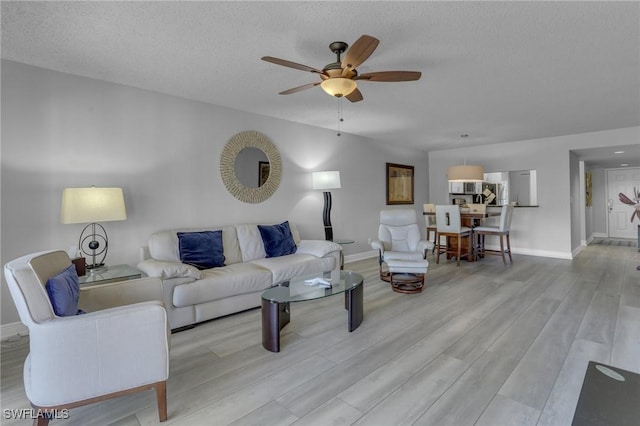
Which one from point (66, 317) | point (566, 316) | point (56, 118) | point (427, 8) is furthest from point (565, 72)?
point (56, 118)

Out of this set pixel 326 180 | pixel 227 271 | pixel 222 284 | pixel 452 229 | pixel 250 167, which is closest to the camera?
pixel 222 284

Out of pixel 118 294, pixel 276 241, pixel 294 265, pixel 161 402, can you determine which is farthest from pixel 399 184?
pixel 161 402

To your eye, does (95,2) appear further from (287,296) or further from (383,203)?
(383,203)

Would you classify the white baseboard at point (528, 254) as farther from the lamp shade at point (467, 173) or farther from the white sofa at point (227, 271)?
the lamp shade at point (467, 173)

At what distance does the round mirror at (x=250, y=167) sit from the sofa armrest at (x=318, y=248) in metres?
0.93

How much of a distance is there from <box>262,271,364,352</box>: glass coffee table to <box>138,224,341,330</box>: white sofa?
498mm

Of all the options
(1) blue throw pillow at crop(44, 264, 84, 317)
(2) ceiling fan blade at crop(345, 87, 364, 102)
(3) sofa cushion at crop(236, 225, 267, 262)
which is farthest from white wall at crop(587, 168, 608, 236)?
(1) blue throw pillow at crop(44, 264, 84, 317)

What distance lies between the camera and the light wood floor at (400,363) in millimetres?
1702

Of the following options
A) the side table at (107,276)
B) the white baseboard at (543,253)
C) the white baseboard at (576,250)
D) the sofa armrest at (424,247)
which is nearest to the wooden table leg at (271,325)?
the side table at (107,276)

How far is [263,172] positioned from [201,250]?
1554 mm

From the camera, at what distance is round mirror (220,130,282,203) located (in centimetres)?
408

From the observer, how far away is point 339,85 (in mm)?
2383

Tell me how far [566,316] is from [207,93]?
4483mm

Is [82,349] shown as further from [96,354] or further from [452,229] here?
[452,229]
